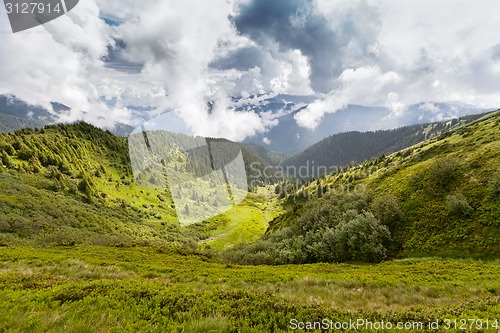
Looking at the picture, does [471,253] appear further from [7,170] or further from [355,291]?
[7,170]

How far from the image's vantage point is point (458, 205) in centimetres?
3734

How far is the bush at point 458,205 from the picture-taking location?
36.5m

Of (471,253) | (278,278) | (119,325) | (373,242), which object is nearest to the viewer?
(119,325)

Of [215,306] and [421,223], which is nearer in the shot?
[215,306]

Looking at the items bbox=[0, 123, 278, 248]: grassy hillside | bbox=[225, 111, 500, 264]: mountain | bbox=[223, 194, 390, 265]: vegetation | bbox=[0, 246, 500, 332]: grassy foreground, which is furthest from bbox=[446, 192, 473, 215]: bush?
bbox=[0, 123, 278, 248]: grassy hillside

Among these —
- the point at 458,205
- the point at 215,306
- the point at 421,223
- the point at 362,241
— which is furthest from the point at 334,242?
the point at 215,306

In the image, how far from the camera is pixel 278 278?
22391 millimetres

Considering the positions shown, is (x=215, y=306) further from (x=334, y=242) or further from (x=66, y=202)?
(x=66, y=202)

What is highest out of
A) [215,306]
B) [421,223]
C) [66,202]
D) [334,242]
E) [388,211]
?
[215,306]

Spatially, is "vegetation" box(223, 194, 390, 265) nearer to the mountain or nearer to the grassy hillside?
the mountain

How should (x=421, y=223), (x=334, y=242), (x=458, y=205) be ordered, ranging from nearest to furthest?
(x=458, y=205) < (x=421, y=223) < (x=334, y=242)

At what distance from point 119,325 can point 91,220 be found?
11172cm

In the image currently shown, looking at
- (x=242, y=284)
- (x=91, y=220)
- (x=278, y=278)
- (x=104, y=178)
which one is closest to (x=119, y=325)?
(x=242, y=284)

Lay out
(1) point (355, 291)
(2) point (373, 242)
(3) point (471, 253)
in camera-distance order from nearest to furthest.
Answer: (1) point (355, 291), (3) point (471, 253), (2) point (373, 242)
